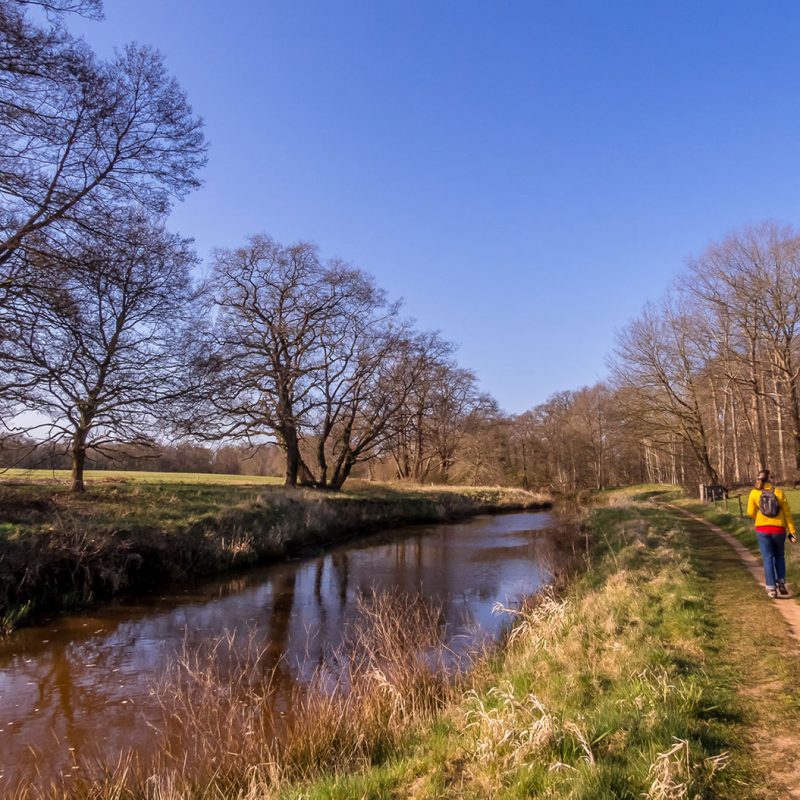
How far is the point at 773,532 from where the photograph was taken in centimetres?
751

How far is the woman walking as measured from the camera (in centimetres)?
752

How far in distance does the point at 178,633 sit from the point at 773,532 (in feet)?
28.8

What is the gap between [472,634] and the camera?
8.53 meters

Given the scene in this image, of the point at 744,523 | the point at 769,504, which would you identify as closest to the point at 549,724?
the point at 769,504

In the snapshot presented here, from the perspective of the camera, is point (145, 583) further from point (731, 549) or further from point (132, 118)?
point (731, 549)

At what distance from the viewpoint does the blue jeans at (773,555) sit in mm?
7559

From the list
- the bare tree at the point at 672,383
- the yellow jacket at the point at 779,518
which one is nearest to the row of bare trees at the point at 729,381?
the bare tree at the point at 672,383

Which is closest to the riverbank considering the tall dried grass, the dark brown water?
the dark brown water

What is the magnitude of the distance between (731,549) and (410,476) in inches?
1292

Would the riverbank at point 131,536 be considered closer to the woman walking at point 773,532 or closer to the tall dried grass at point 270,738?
the tall dried grass at point 270,738

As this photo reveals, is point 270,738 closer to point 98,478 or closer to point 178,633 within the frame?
point 178,633

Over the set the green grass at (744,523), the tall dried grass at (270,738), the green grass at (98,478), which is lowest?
the tall dried grass at (270,738)

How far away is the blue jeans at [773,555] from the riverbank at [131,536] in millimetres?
11035

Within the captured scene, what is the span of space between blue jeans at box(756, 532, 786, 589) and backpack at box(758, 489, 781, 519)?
0.90 ft
